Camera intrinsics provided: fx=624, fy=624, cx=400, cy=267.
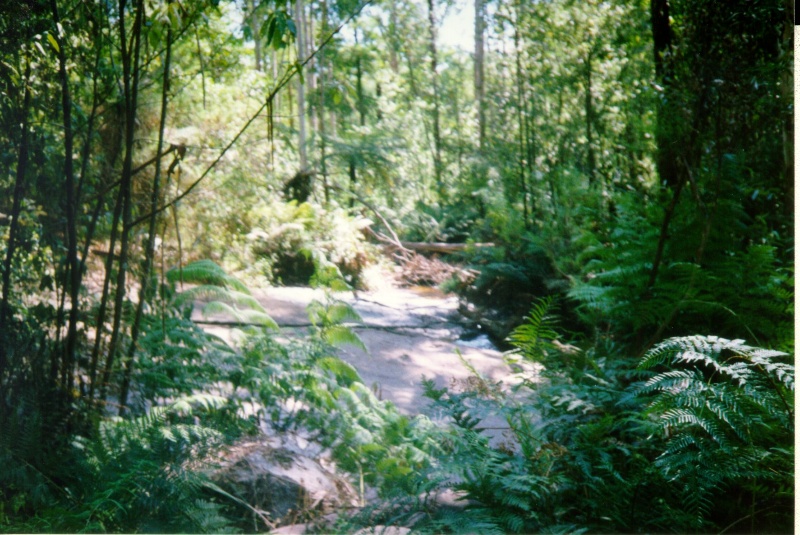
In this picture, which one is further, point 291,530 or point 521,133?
point 521,133

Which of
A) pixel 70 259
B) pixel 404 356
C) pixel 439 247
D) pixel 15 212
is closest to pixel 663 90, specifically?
pixel 404 356

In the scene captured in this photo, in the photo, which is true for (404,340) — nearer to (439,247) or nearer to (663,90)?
(663,90)

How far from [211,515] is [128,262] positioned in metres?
1.18

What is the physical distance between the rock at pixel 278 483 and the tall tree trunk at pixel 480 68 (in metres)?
3.03

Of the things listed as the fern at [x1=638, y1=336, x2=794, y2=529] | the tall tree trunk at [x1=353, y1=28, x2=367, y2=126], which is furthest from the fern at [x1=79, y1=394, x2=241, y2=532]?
the tall tree trunk at [x1=353, y1=28, x2=367, y2=126]

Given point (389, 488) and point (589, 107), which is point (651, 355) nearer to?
point (389, 488)

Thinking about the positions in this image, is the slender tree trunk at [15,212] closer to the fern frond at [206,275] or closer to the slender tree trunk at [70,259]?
the slender tree trunk at [70,259]

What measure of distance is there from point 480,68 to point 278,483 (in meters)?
4.22

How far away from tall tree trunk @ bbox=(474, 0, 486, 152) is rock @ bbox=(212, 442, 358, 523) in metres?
3.03

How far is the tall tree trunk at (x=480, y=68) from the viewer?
408 centimetres

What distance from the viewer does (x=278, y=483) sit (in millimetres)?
2252

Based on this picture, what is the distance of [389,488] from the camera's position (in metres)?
2.08

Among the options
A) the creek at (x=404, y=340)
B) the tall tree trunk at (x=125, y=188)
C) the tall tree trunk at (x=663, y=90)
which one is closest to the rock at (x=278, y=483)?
the creek at (x=404, y=340)

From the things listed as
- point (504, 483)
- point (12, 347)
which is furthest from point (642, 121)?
point (12, 347)
